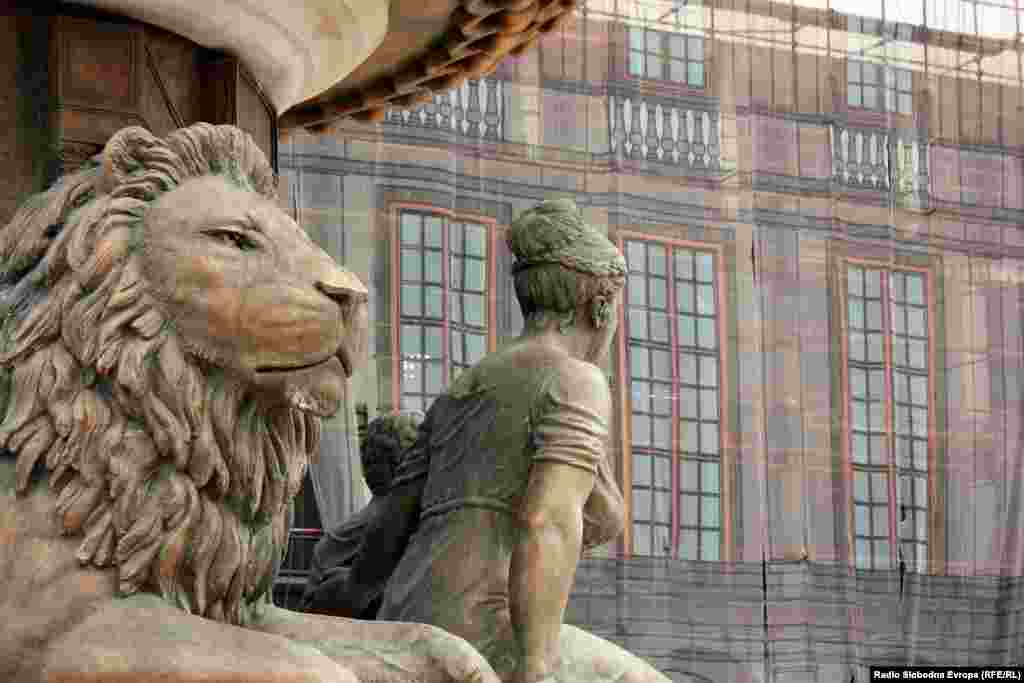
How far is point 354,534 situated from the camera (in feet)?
16.9

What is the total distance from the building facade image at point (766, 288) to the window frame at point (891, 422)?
14 mm

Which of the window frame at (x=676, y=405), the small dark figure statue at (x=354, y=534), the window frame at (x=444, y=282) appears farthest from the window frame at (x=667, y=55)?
the small dark figure statue at (x=354, y=534)

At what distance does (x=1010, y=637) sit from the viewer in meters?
12.5

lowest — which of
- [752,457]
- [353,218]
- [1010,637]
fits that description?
[1010,637]

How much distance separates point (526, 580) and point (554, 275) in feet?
1.89

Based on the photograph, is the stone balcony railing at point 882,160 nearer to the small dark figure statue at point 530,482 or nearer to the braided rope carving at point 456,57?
the braided rope carving at point 456,57

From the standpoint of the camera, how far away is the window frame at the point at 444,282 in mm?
10477

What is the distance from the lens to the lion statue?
2992 millimetres

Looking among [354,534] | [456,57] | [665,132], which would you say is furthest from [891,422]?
[456,57]

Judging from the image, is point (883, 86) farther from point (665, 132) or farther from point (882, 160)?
point (665, 132)

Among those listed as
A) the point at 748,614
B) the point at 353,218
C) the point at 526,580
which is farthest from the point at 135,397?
the point at 748,614

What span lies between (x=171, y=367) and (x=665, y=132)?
9.01m

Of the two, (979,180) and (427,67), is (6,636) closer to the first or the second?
(427,67)

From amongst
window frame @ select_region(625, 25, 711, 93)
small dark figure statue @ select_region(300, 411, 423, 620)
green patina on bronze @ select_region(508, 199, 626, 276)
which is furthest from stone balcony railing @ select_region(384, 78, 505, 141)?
green patina on bronze @ select_region(508, 199, 626, 276)
